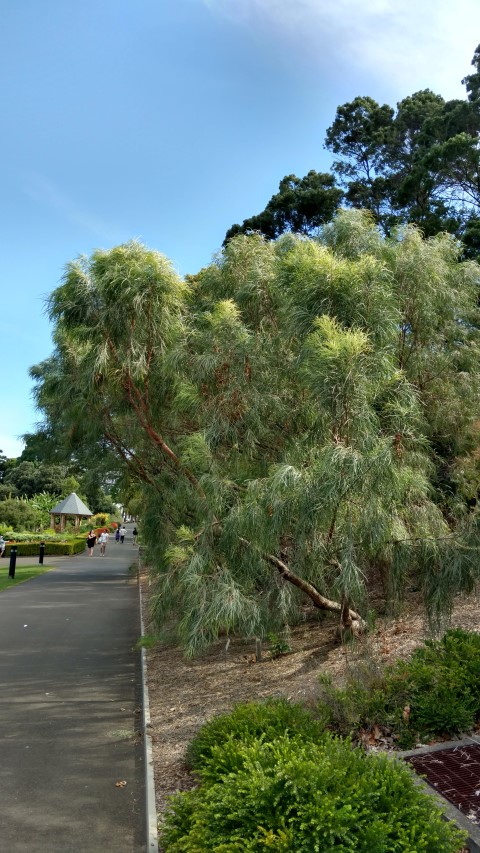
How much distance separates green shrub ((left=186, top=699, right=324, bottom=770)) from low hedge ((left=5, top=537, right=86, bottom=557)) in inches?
1197

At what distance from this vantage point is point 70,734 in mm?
6801

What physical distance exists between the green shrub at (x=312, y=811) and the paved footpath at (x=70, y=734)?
119 centimetres

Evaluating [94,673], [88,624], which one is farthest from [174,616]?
[88,624]

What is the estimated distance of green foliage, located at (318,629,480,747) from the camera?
5.04 m

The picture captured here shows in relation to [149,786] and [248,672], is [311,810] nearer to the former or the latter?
[149,786]

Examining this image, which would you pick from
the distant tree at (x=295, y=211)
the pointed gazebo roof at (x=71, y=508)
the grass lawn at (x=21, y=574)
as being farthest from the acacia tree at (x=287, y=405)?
the pointed gazebo roof at (x=71, y=508)

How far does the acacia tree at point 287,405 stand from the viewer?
5117 millimetres

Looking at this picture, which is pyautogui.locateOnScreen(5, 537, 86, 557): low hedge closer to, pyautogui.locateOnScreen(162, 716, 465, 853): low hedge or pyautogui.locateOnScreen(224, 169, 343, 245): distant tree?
pyautogui.locateOnScreen(224, 169, 343, 245): distant tree

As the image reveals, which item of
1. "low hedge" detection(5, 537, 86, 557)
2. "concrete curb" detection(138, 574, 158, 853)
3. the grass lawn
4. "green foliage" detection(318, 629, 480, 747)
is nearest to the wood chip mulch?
"concrete curb" detection(138, 574, 158, 853)

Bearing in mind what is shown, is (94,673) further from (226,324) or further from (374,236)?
(374,236)

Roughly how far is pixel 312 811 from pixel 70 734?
4321mm

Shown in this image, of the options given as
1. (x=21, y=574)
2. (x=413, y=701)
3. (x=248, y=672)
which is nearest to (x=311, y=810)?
(x=413, y=701)

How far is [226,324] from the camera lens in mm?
7039

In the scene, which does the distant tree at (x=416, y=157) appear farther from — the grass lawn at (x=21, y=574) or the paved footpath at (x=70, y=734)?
the grass lawn at (x=21, y=574)
